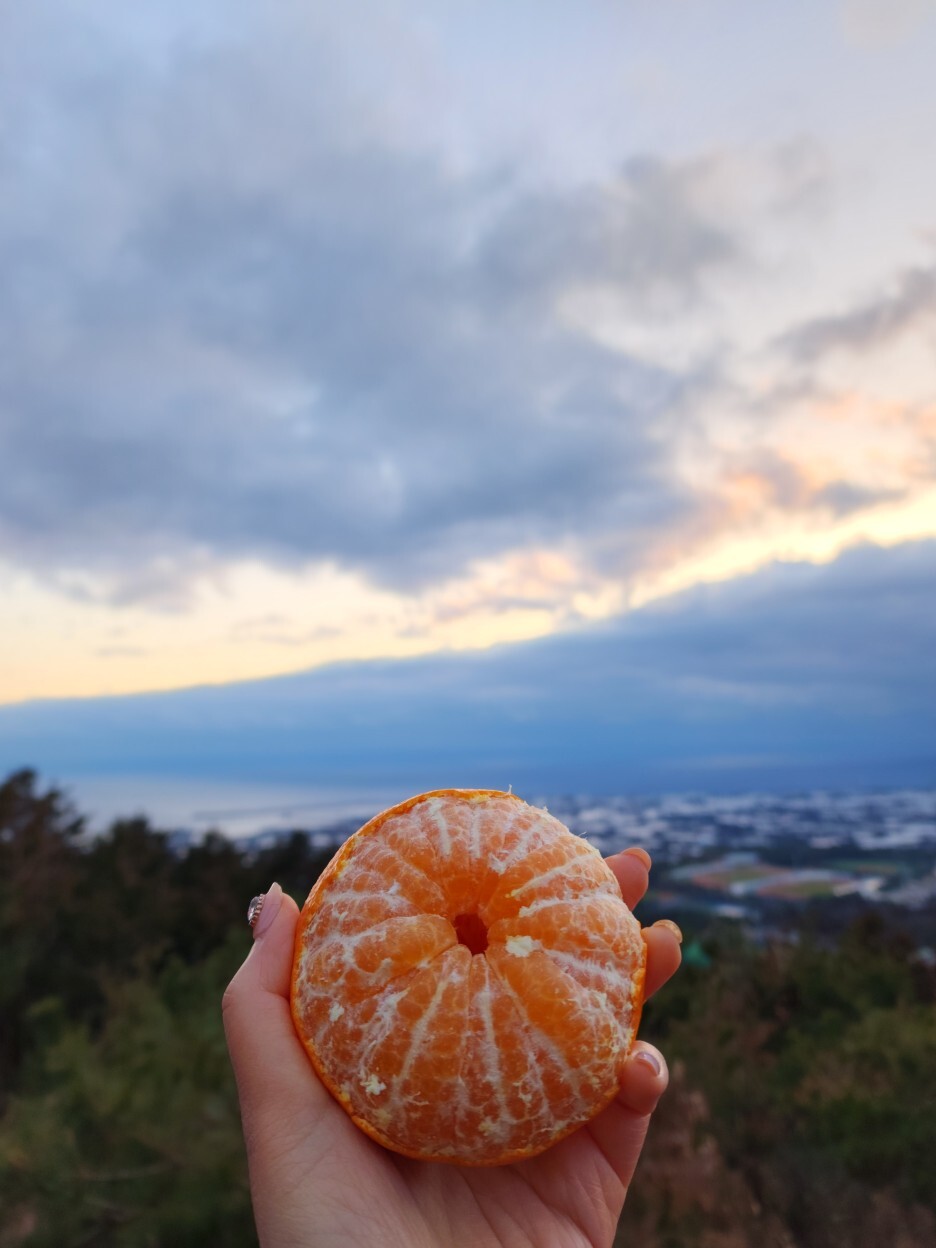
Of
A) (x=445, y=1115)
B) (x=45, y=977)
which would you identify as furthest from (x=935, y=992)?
(x=45, y=977)

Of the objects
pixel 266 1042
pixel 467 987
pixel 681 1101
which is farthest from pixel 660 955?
pixel 681 1101

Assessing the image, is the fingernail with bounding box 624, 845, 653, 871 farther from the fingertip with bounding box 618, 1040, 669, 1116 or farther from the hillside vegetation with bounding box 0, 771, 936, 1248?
the hillside vegetation with bounding box 0, 771, 936, 1248

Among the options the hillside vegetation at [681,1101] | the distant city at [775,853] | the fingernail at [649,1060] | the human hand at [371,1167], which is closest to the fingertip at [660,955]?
the human hand at [371,1167]

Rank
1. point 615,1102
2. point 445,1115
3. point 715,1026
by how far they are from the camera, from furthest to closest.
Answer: point 715,1026, point 615,1102, point 445,1115

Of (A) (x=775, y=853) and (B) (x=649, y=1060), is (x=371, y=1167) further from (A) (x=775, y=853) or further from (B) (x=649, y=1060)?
(A) (x=775, y=853)

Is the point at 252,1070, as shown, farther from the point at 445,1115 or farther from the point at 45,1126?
the point at 45,1126

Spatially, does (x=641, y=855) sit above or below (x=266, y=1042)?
above

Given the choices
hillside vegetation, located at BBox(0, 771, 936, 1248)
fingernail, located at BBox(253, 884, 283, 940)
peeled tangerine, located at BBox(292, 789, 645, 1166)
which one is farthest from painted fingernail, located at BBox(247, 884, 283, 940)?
hillside vegetation, located at BBox(0, 771, 936, 1248)
